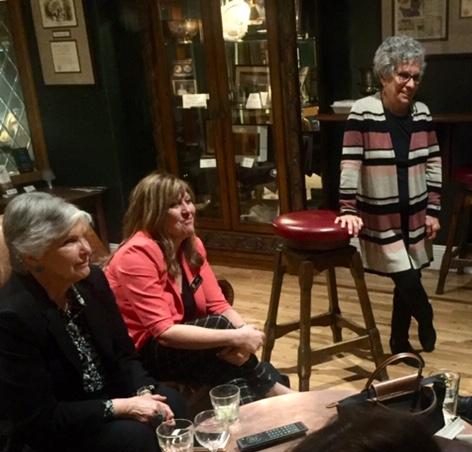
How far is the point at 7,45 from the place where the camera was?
14.8ft

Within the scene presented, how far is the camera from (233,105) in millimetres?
4109

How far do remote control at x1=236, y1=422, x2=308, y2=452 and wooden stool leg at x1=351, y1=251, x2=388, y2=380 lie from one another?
1.12 metres

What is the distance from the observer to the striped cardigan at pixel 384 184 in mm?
2602

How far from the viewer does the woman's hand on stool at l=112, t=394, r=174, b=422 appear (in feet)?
5.89

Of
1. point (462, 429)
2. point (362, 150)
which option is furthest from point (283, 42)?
point (462, 429)

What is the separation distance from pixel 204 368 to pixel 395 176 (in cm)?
112

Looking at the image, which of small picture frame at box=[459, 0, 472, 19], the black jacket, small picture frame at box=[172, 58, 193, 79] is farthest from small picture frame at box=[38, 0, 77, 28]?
the black jacket

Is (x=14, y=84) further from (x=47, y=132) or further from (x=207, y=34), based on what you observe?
(x=207, y=34)

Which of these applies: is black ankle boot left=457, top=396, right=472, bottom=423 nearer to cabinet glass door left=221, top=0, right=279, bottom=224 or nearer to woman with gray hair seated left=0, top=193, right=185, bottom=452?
woman with gray hair seated left=0, top=193, right=185, bottom=452

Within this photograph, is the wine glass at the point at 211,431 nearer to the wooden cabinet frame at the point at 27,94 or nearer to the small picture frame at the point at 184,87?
the small picture frame at the point at 184,87

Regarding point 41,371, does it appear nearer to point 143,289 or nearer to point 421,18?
point 143,289

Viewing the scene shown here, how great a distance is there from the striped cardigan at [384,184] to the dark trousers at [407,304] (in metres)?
0.05

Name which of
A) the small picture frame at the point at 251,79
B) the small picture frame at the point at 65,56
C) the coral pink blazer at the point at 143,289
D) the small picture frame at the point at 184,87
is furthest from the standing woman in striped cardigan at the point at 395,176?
the small picture frame at the point at 65,56

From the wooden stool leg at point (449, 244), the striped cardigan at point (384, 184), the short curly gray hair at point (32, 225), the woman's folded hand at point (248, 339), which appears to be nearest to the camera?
the short curly gray hair at point (32, 225)
